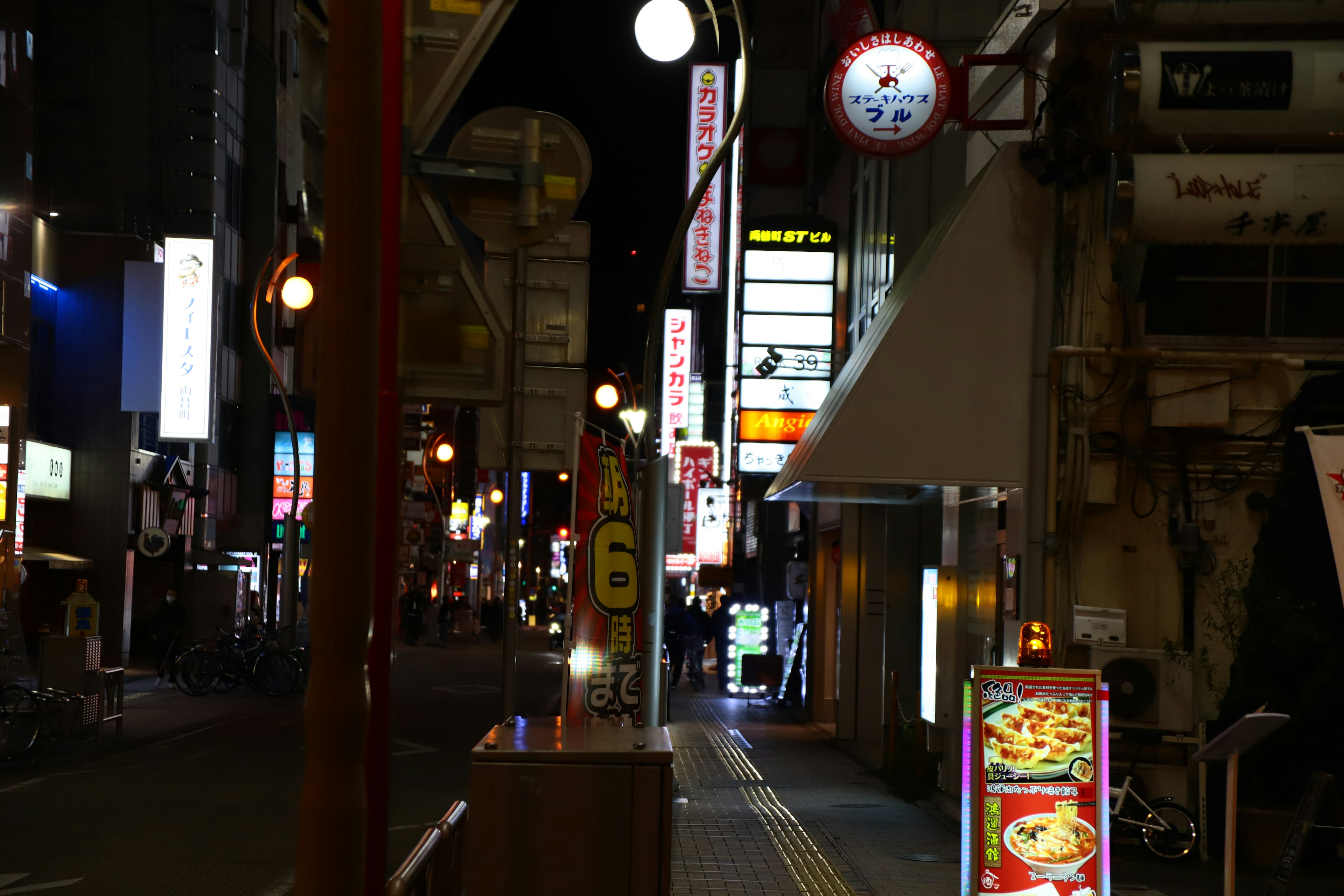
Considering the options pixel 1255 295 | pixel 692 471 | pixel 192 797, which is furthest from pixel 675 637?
pixel 1255 295

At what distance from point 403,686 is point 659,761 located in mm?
24163

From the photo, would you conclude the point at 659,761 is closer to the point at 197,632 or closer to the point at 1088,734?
the point at 1088,734

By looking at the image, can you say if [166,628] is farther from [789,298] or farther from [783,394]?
[789,298]

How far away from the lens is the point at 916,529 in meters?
17.7

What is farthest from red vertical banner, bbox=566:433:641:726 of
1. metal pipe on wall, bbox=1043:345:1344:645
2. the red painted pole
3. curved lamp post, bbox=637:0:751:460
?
the red painted pole

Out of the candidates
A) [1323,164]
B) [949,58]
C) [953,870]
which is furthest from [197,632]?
[1323,164]

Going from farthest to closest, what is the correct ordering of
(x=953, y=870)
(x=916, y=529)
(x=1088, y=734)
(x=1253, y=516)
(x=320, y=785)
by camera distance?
(x=916, y=529)
(x=1253, y=516)
(x=953, y=870)
(x=1088, y=734)
(x=320, y=785)

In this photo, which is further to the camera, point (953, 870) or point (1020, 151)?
point (1020, 151)

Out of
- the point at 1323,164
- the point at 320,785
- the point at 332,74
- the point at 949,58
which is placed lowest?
the point at 320,785

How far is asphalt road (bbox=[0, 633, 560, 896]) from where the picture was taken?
9.29 metres

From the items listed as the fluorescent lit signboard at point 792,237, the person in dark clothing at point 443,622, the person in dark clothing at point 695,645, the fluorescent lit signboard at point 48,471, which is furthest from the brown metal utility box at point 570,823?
the person in dark clothing at point 443,622

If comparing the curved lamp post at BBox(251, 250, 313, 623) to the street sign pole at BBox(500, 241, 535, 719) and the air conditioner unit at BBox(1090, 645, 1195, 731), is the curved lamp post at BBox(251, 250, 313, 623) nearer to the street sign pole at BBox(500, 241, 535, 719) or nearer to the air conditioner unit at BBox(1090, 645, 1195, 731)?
the street sign pole at BBox(500, 241, 535, 719)

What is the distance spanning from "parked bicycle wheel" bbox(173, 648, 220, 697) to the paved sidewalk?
10.3 metres

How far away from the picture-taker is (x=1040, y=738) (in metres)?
7.97
